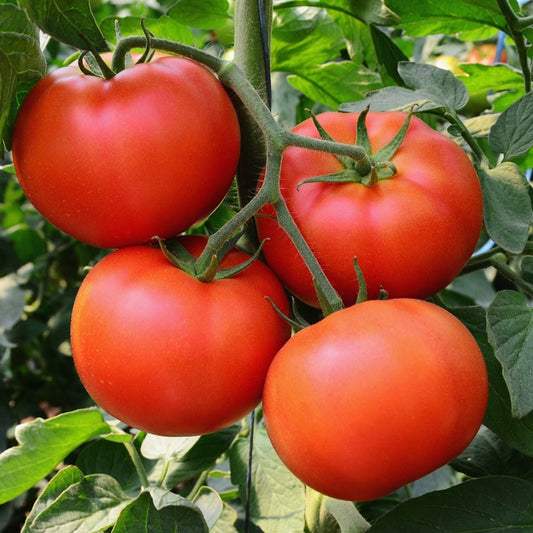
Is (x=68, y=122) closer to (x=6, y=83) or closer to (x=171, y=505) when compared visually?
(x=6, y=83)

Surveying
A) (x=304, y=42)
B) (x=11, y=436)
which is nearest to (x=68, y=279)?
(x=11, y=436)

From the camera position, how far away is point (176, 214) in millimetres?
523

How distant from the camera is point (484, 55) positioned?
1.54m

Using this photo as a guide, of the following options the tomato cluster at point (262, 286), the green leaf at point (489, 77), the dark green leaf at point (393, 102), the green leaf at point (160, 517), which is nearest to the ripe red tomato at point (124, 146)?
the tomato cluster at point (262, 286)

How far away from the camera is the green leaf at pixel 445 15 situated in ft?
2.54

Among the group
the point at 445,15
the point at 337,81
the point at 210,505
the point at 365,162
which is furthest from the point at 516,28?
the point at 210,505

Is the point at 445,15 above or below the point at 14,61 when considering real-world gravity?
below

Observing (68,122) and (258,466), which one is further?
(258,466)

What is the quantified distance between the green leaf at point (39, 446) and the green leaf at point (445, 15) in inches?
22.0

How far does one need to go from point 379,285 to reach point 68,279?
1.06 metres

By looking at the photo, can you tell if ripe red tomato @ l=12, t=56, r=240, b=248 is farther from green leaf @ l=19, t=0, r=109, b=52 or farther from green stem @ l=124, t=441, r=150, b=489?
green stem @ l=124, t=441, r=150, b=489

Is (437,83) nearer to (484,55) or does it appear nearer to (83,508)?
(83,508)

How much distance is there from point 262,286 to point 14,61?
246 millimetres

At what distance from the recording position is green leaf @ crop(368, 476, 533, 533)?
542mm
